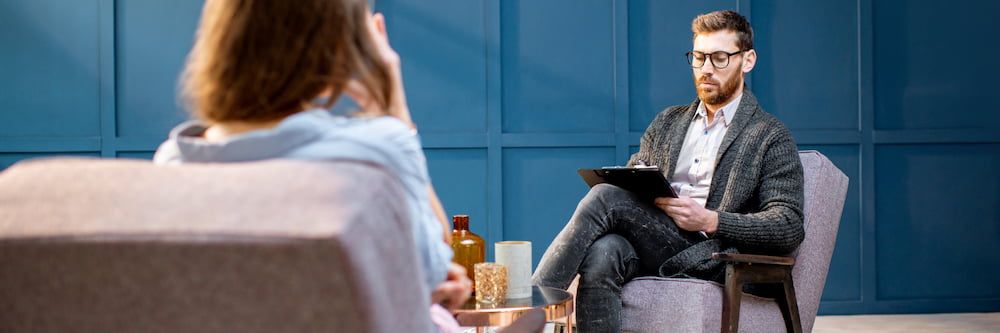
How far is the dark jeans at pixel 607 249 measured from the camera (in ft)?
8.33

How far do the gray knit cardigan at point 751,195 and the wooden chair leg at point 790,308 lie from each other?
10cm

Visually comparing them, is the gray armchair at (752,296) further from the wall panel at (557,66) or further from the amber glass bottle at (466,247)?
the wall panel at (557,66)

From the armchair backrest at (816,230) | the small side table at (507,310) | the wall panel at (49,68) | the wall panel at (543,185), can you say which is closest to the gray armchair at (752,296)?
the armchair backrest at (816,230)

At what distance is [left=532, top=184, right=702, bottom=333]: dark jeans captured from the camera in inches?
100.0

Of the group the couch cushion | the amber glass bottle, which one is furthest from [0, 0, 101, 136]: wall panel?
the couch cushion

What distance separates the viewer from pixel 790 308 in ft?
8.17

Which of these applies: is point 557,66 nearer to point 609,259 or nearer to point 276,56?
point 609,259

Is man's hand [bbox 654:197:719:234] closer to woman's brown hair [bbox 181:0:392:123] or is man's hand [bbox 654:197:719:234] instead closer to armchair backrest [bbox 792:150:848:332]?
armchair backrest [bbox 792:150:848:332]

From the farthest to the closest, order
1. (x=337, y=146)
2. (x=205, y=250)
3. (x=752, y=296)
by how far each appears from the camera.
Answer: (x=752, y=296), (x=337, y=146), (x=205, y=250)

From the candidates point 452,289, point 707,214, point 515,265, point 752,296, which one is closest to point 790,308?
point 752,296

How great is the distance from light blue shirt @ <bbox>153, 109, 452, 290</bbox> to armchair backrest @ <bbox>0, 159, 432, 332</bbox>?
66mm

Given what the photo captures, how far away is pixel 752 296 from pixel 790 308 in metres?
0.10

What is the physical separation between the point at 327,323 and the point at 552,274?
1737 mm

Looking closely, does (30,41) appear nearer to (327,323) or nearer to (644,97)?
(644,97)
